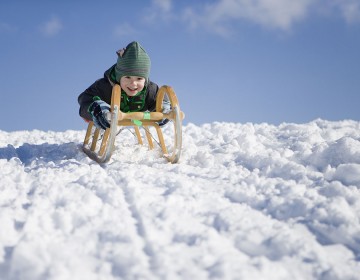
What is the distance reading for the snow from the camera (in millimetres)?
1314

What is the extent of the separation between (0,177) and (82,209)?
2.94ft

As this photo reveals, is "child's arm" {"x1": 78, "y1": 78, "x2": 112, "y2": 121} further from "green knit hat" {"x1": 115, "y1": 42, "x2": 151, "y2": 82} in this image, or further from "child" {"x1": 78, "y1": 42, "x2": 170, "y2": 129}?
"green knit hat" {"x1": 115, "y1": 42, "x2": 151, "y2": 82}

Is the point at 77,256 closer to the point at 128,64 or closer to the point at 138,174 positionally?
the point at 138,174

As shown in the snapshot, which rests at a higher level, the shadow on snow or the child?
the child

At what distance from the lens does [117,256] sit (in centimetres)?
136

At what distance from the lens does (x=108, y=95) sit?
344cm

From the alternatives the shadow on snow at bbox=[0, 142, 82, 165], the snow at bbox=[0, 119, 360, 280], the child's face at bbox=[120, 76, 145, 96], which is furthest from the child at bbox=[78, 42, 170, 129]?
the snow at bbox=[0, 119, 360, 280]

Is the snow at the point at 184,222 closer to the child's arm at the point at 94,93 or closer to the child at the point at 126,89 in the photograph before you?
the child at the point at 126,89

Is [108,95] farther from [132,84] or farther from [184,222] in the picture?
[184,222]

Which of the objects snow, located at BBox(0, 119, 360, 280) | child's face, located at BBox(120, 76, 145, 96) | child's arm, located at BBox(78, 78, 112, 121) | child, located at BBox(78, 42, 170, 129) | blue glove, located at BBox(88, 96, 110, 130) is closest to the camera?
snow, located at BBox(0, 119, 360, 280)

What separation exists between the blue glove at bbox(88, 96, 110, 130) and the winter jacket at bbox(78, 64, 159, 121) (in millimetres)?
338

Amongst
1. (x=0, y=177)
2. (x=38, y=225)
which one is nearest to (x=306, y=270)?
(x=38, y=225)

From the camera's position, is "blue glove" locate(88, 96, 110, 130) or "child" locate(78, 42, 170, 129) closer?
"blue glove" locate(88, 96, 110, 130)

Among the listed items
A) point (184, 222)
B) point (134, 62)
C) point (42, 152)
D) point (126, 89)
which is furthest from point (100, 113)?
point (184, 222)
